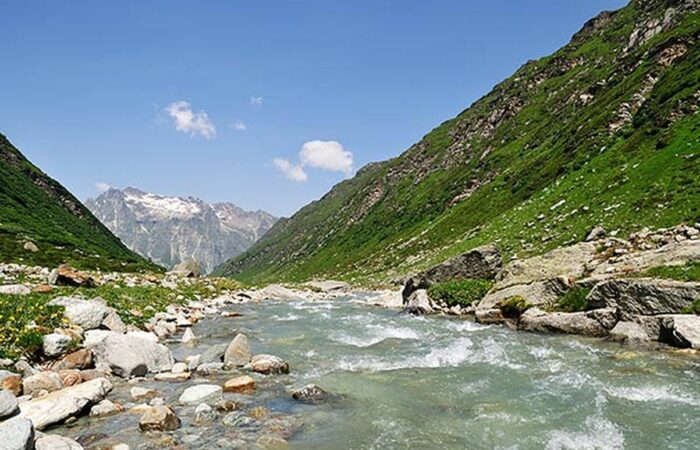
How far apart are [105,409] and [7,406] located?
7.36 feet

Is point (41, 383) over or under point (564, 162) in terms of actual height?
under

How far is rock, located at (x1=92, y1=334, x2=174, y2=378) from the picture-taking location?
15.1 m

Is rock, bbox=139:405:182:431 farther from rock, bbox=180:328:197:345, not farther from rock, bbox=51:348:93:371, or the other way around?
rock, bbox=180:328:197:345

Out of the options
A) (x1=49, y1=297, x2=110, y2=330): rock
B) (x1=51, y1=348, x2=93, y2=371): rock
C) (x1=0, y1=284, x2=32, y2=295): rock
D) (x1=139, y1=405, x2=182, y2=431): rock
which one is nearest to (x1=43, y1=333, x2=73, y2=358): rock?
(x1=51, y1=348, x2=93, y2=371): rock

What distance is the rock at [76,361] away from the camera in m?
14.6

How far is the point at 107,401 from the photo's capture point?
1185cm

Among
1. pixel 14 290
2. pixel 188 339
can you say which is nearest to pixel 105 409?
pixel 188 339

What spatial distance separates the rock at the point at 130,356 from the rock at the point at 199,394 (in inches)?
122

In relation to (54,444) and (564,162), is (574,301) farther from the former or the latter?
(564,162)

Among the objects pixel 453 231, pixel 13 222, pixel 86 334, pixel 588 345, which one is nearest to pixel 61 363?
pixel 86 334

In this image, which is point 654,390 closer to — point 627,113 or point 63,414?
point 63,414

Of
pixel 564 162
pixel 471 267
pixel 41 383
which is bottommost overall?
pixel 41 383

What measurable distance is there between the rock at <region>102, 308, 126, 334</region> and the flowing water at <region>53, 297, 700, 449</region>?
2.52m

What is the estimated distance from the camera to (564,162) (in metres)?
74.7
